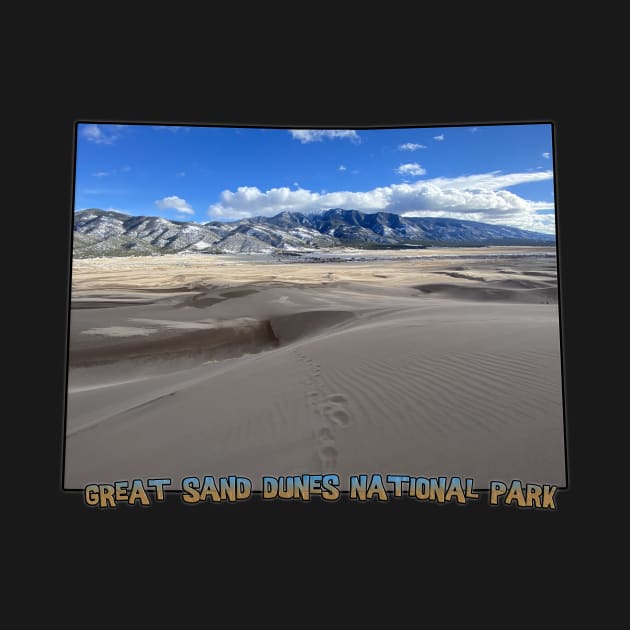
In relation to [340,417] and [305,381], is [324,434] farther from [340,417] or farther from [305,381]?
[305,381]

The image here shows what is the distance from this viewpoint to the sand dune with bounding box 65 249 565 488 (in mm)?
3125

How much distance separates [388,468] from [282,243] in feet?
13.0

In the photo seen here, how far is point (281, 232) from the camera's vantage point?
571 centimetres

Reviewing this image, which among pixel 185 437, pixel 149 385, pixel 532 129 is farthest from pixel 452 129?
pixel 149 385

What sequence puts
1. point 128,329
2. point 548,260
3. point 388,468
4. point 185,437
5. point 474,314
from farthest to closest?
point 474,314, point 128,329, point 548,260, point 185,437, point 388,468

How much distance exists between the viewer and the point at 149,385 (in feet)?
15.8

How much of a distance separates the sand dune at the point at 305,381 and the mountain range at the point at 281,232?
1.40ft

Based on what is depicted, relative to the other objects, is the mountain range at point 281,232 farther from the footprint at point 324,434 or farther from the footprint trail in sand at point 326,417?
the footprint at point 324,434

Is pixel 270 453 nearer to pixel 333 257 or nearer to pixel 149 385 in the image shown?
pixel 149 385

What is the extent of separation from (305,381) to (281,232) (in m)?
2.89

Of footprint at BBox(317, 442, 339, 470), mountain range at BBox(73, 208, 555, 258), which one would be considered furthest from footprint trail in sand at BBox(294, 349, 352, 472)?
mountain range at BBox(73, 208, 555, 258)

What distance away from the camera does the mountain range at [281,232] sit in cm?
427

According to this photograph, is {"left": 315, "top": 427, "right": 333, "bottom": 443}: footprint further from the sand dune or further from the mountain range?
the mountain range

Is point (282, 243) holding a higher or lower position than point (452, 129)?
lower
